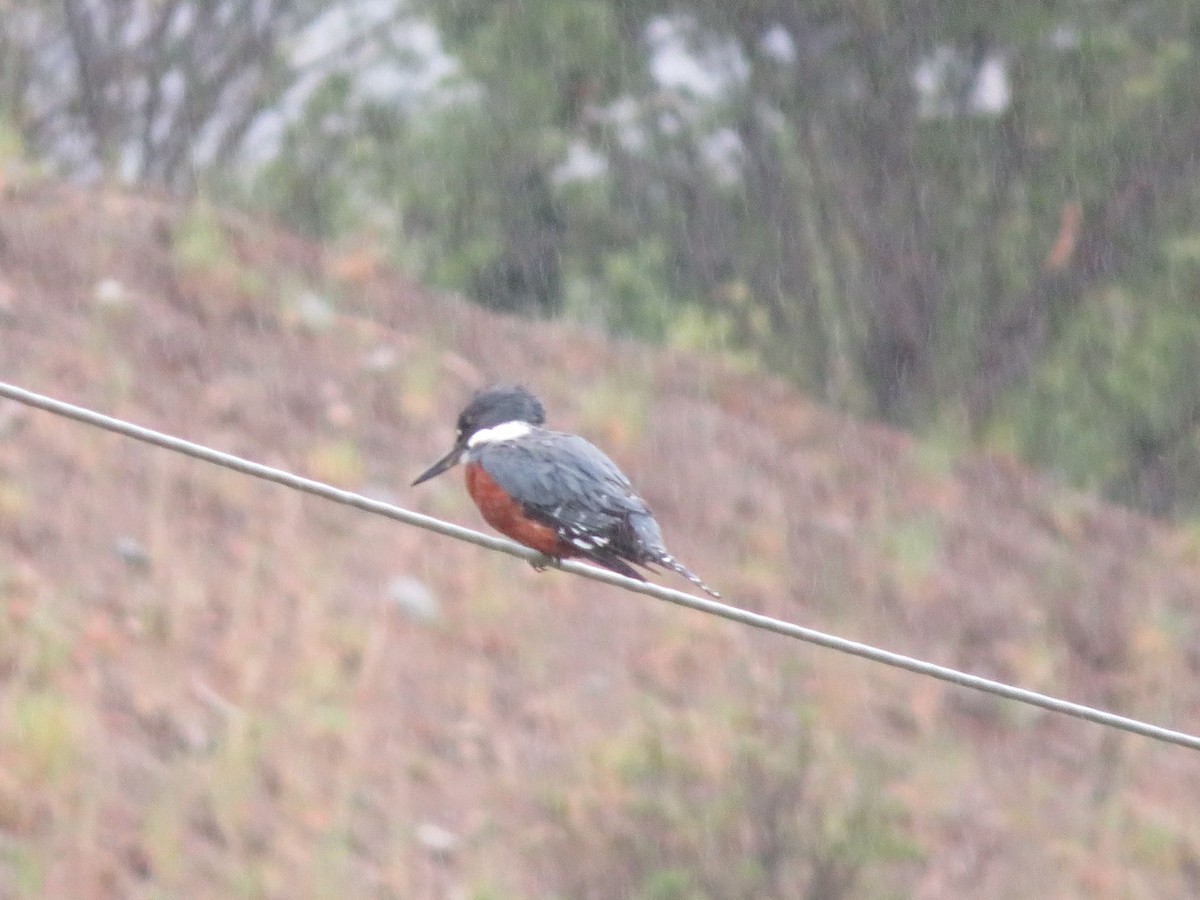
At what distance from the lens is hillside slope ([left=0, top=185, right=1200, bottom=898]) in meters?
6.51

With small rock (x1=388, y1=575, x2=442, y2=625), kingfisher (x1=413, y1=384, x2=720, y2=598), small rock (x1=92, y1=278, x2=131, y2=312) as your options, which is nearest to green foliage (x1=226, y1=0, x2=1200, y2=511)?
small rock (x1=92, y1=278, x2=131, y2=312)

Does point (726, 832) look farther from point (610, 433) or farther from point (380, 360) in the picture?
point (380, 360)

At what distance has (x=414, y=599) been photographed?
26.0ft

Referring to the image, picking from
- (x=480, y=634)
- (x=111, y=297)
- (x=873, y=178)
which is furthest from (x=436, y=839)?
(x=873, y=178)

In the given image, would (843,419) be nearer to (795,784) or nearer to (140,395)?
(140,395)

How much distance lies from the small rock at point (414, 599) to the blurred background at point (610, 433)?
2 cm

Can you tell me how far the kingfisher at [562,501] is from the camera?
4582mm

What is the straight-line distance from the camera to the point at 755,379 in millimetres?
10859

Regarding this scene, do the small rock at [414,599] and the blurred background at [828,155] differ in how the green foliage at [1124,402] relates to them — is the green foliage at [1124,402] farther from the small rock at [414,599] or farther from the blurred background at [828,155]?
the small rock at [414,599]

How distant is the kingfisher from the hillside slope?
1.84 m

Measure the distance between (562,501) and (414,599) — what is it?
11.1ft

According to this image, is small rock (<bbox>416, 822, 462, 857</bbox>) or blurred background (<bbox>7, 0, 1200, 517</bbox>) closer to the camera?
small rock (<bbox>416, 822, 462, 857</bbox>)

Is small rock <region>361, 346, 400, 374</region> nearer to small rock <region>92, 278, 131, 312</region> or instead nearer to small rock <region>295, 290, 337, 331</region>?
small rock <region>295, 290, 337, 331</region>

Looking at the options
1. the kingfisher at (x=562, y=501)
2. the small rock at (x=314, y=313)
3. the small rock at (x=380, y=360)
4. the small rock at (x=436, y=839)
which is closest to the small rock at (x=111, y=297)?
the small rock at (x=314, y=313)
